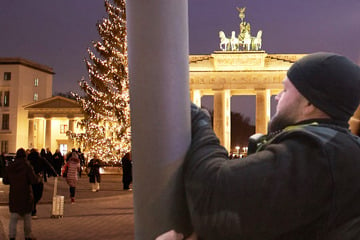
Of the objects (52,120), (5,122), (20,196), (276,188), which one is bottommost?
(20,196)

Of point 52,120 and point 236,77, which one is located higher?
point 236,77

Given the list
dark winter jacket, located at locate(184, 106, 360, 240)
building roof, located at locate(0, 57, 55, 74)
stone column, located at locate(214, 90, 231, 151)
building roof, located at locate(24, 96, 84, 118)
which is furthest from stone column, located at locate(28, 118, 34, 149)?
dark winter jacket, located at locate(184, 106, 360, 240)

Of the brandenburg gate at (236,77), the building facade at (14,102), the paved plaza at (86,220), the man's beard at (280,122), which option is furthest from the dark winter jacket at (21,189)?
the building facade at (14,102)

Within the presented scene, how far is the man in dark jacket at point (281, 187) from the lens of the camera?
156 centimetres

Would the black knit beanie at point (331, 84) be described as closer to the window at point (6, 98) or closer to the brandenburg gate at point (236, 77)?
the brandenburg gate at point (236, 77)

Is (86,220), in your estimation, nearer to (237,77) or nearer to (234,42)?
(237,77)

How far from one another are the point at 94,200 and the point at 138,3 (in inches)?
797

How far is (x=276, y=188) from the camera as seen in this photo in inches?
60.9

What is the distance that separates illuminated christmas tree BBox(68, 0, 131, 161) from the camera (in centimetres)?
3481

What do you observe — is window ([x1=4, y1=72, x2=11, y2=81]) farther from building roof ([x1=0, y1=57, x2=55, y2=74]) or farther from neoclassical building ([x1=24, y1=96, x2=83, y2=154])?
neoclassical building ([x1=24, y1=96, x2=83, y2=154])

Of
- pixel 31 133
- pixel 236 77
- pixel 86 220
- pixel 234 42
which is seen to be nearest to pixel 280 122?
pixel 86 220

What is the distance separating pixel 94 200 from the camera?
2138 cm

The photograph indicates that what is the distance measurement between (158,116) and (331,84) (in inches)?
21.1

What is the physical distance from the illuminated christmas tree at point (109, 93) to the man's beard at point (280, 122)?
32276mm
